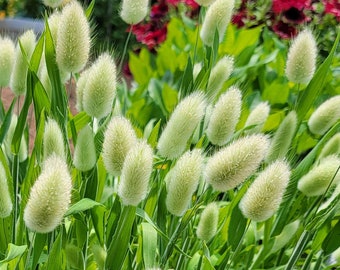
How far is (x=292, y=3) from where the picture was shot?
2.86 metres

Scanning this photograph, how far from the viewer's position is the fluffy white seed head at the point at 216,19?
4.33ft

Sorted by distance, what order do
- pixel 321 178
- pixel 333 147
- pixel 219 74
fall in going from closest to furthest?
1. pixel 321 178
2. pixel 219 74
3. pixel 333 147

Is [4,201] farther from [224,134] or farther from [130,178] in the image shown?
[224,134]

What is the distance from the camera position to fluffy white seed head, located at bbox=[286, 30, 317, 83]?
125 centimetres

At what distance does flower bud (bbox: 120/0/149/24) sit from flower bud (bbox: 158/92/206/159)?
296mm

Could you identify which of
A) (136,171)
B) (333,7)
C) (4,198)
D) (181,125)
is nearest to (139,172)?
(136,171)

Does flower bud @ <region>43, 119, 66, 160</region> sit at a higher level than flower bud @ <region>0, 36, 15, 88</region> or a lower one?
lower

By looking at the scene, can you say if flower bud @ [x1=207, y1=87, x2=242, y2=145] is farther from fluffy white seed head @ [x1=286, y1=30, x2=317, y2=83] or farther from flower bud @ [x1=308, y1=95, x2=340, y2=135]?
flower bud @ [x1=308, y1=95, x2=340, y2=135]

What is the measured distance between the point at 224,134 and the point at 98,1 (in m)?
5.40

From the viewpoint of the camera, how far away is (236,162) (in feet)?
3.14

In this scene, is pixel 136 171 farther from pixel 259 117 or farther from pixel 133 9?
pixel 259 117

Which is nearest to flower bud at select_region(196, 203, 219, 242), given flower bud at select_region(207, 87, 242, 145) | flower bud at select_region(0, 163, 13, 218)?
flower bud at select_region(207, 87, 242, 145)

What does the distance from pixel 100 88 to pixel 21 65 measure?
275 millimetres

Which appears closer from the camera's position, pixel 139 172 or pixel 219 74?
pixel 139 172
